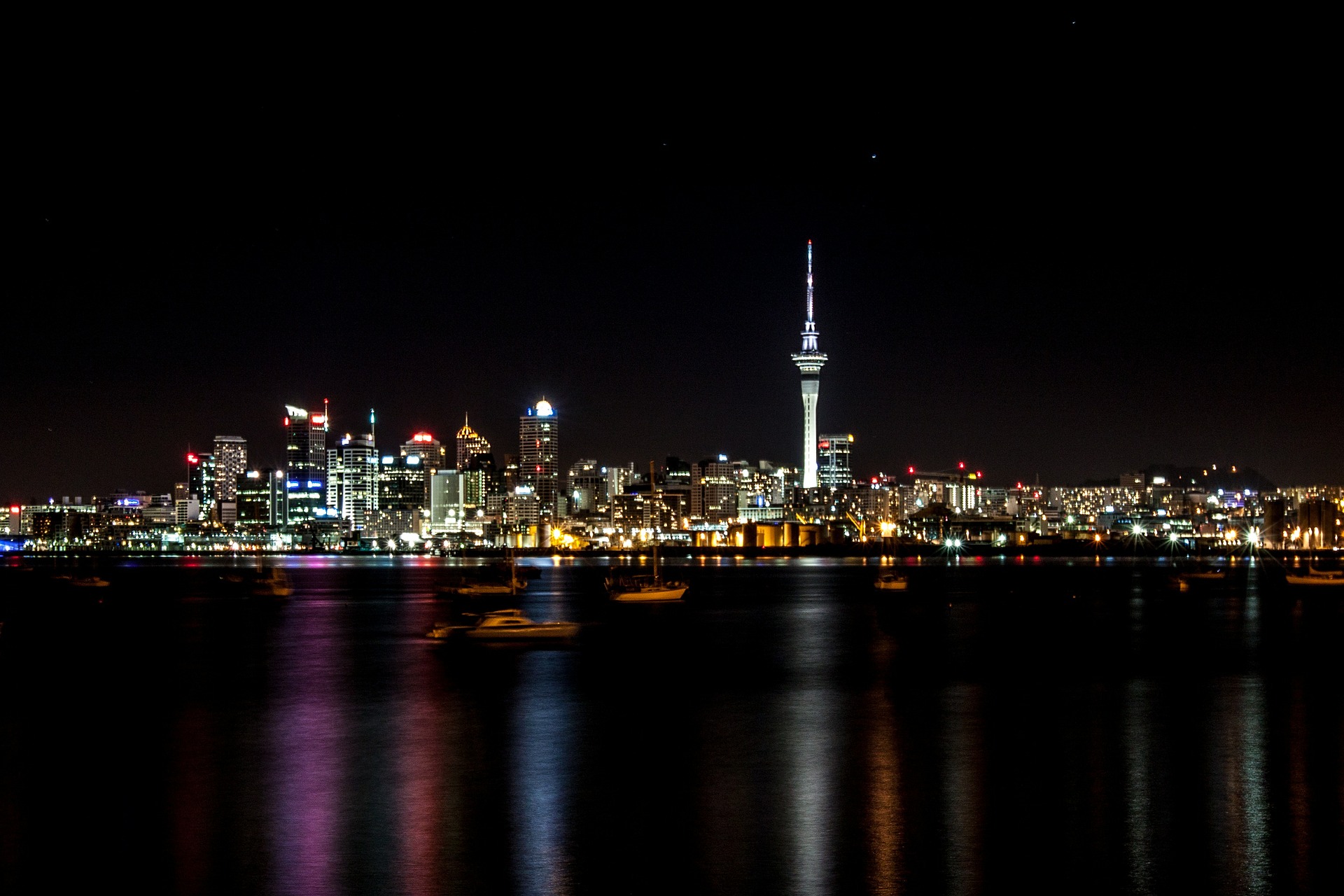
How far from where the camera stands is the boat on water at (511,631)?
40438 millimetres

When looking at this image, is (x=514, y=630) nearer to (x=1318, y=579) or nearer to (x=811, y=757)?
(x=811, y=757)

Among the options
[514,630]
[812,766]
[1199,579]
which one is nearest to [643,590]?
[514,630]

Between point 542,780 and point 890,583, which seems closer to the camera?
point 542,780

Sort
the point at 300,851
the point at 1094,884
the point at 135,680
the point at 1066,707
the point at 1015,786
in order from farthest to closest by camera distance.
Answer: the point at 135,680 → the point at 1066,707 → the point at 1015,786 → the point at 300,851 → the point at 1094,884

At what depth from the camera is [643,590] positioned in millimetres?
66750

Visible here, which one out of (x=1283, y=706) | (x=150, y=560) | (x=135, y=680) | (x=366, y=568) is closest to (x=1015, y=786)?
(x=1283, y=706)

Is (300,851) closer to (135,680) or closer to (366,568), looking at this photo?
(135,680)

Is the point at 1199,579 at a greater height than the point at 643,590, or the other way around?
the point at 643,590

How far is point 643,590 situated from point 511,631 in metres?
26.4

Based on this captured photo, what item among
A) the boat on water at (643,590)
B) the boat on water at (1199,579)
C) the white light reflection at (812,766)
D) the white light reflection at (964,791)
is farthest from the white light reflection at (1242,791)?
the boat on water at (1199,579)

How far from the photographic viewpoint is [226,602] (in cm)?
6769

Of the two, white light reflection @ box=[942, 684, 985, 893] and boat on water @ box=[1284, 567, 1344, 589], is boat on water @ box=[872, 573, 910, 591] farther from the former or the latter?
white light reflection @ box=[942, 684, 985, 893]

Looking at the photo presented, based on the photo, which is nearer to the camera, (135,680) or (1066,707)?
(1066,707)

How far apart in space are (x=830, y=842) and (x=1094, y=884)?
108 inches
